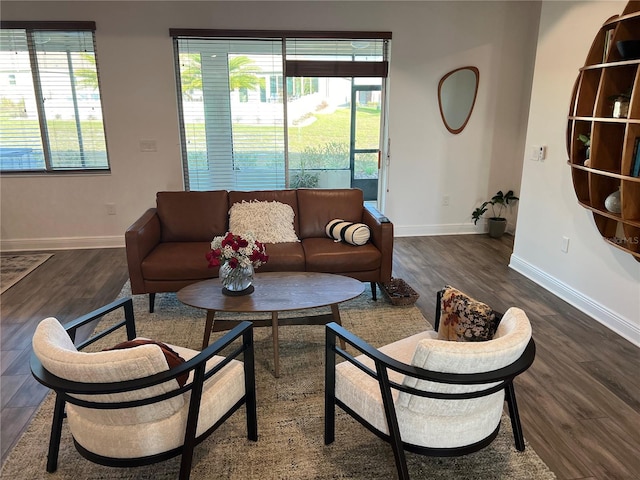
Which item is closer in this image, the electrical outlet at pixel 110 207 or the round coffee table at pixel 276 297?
the round coffee table at pixel 276 297

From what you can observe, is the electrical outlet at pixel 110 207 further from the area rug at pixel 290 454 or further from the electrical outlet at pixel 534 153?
the electrical outlet at pixel 534 153

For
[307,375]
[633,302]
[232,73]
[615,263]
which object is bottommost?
[307,375]

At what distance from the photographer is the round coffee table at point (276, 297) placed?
8.34 feet

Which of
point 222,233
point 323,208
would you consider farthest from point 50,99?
point 323,208

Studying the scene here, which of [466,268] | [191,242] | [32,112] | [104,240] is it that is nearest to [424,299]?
[466,268]

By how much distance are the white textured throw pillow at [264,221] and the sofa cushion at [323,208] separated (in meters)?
0.12

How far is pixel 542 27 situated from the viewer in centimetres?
375

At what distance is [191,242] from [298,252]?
93 cm

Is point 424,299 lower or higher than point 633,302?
lower

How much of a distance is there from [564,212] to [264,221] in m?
2.40

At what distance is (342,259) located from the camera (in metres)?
3.44

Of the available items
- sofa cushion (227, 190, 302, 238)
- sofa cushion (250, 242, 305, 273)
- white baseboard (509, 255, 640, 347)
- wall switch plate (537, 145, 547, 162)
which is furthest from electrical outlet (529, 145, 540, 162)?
sofa cushion (250, 242, 305, 273)

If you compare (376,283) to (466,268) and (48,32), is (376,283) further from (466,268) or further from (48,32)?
(48,32)

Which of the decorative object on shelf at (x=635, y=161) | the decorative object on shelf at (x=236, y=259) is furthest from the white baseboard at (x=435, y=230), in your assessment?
the decorative object on shelf at (x=236, y=259)
